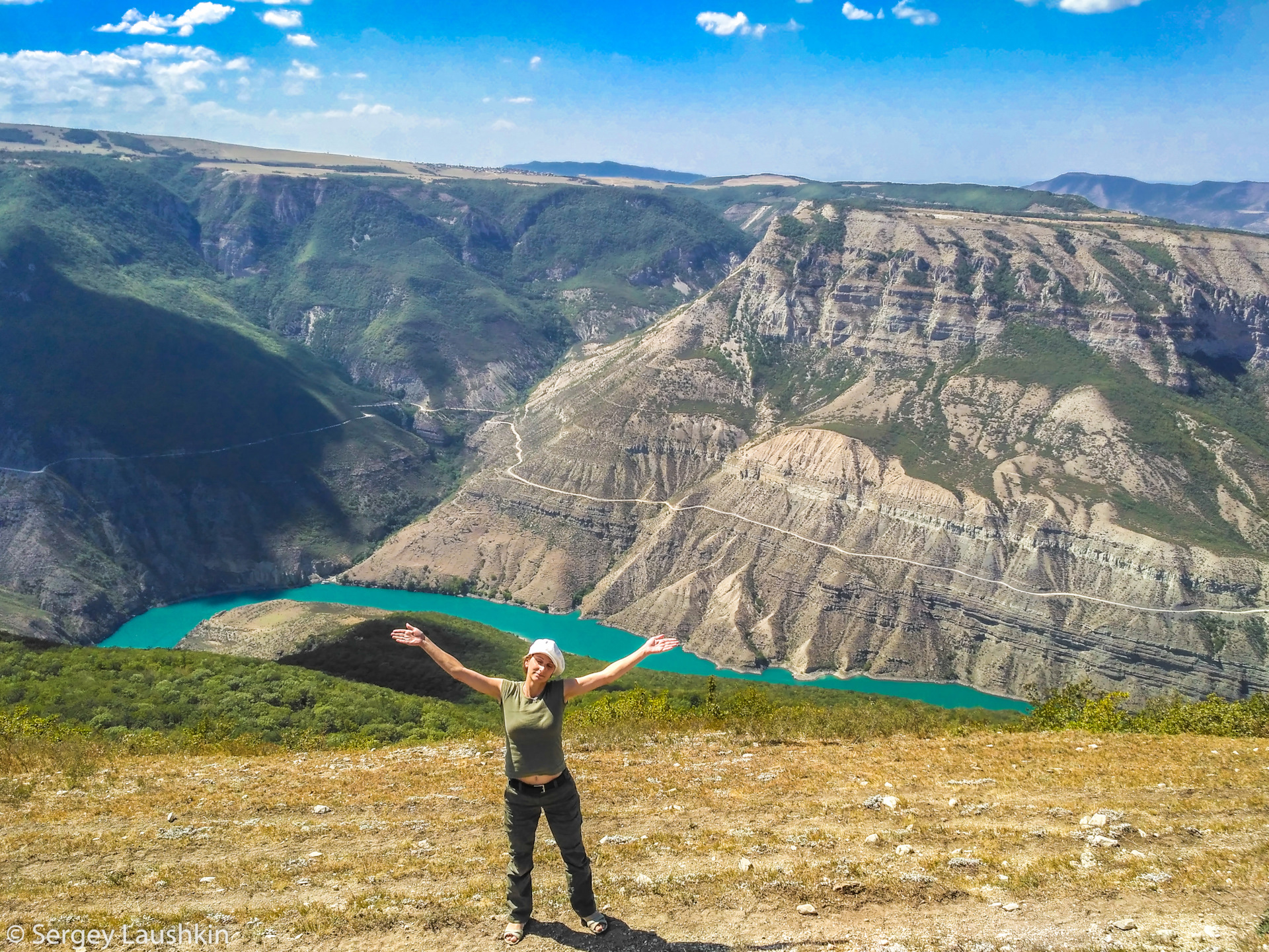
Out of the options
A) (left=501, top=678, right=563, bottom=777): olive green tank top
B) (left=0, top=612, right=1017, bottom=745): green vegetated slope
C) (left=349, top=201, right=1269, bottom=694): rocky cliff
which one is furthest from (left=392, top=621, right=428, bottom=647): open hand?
(left=349, top=201, right=1269, bottom=694): rocky cliff

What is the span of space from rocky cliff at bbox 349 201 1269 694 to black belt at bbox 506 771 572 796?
9260cm

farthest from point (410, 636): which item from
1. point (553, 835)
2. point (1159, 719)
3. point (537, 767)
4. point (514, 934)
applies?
point (1159, 719)

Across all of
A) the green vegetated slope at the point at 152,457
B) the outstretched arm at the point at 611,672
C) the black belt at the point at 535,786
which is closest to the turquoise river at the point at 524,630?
the green vegetated slope at the point at 152,457

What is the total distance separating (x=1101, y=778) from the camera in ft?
63.1

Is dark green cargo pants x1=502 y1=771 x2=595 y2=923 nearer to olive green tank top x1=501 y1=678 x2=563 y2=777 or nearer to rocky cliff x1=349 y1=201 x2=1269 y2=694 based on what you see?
olive green tank top x1=501 y1=678 x2=563 y2=777

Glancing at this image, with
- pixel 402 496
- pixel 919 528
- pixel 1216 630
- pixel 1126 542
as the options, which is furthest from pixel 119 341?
pixel 1216 630

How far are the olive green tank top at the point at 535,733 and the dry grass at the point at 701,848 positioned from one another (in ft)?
8.29

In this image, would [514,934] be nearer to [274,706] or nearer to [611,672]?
[611,672]

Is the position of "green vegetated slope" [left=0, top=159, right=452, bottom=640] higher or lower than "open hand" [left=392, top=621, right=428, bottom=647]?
lower

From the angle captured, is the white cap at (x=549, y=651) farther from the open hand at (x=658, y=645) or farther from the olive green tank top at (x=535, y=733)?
the open hand at (x=658, y=645)

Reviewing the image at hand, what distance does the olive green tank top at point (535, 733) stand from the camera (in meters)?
10.4

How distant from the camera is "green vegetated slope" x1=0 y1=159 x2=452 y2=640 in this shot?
116 m

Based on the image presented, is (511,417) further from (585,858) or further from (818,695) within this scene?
(585,858)

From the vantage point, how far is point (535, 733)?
10.5m
